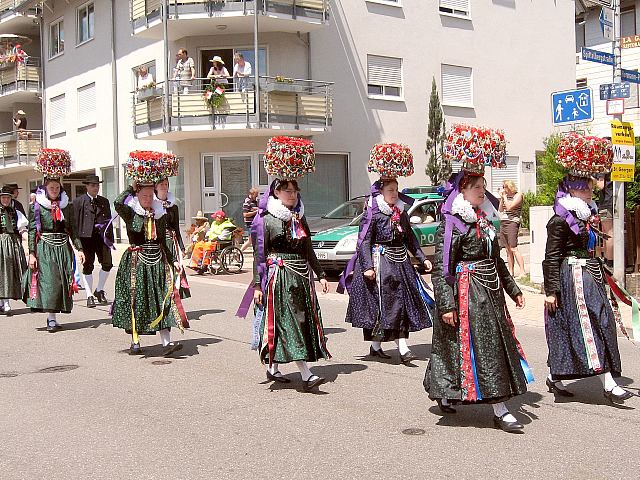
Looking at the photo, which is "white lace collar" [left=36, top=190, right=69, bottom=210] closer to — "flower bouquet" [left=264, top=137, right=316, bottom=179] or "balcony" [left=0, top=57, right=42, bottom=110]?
"flower bouquet" [left=264, top=137, right=316, bottom=179]

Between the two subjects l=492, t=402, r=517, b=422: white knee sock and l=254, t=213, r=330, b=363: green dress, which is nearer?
l=492, t=402, r=517, b=422: white knee sock

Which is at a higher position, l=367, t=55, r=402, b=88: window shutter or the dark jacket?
l=367, t=55, r=402, b=88: window shutter

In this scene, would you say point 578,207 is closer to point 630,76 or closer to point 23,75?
point 630,76

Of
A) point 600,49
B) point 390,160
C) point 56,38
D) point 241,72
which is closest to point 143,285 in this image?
point 390,160

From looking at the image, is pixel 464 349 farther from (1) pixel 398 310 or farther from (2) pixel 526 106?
(2) pixel 526 106

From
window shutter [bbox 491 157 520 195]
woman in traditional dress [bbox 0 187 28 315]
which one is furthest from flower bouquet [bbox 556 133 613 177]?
window shutter [bbox 491 157 520 195]

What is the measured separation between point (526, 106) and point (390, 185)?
2355cm

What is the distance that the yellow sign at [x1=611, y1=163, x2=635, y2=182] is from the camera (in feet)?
37.3

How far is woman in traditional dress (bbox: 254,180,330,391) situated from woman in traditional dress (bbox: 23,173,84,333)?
448 cm

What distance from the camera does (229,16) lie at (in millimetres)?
22609

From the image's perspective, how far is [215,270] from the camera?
18422 millimetres

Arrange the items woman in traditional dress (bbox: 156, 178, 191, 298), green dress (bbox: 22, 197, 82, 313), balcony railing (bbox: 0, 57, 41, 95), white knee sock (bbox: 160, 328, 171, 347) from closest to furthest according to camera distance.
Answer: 1. white knee sock (bbox: 160, 328, 171, 347)
2. woman in traditional dress (bbox: 156, 178, 191, 298)
3. green dress (bbox: 22, 197, 82, 313)
4. balcony railing (bbox: 0, 57, 41, 95)

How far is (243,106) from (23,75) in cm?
1527

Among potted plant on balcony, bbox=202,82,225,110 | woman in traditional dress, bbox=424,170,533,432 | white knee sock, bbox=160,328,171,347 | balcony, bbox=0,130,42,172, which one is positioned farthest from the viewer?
balcony, bbox=0,130,42,172
